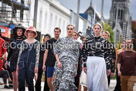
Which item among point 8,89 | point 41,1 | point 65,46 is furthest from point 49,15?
point 65,46

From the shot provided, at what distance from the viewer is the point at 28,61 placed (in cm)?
970

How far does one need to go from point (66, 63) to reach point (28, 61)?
0.85 meters

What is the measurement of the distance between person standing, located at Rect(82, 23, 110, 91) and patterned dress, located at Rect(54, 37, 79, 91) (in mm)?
323

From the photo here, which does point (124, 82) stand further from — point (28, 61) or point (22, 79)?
point (22, 79)

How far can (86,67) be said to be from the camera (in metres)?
9.61

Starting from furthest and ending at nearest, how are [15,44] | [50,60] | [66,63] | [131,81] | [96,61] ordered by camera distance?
[131,81] < [50,60] < [15,44] < [66,63] < [96,61]

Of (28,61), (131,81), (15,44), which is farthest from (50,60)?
(131,81)

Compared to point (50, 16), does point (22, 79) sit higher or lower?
lower

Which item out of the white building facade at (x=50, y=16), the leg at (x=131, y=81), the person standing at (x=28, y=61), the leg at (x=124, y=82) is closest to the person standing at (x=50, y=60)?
the person standing at (x=28, y=61)

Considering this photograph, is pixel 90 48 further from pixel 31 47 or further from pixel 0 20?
pixel 0 20

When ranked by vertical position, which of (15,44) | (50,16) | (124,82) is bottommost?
(124,82)

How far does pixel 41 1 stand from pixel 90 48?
43.8 meters

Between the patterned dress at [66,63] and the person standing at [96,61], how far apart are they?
32cm

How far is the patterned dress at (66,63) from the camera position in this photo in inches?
383
